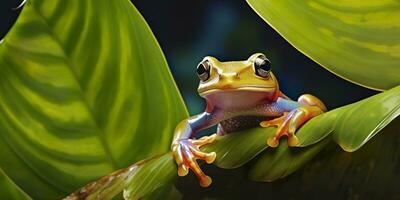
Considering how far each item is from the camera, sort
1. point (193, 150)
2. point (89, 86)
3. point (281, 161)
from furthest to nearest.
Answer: point (89, 86) < point (193, 150) < point (281, 161)

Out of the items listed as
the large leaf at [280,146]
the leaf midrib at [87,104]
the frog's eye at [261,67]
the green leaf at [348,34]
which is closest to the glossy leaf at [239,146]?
the large leaf at [280,146]

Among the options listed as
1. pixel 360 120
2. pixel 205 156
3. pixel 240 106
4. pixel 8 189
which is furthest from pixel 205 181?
pixel 8 189

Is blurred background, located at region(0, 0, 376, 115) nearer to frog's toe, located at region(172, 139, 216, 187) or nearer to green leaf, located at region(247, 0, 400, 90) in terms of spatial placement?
green leaf, located at region(247, 0, 400, 90)

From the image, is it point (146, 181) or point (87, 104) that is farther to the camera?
point (87, 104)

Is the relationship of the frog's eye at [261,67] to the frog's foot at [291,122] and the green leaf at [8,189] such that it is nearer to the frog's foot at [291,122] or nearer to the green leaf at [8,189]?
the frog's foot at [291,122]

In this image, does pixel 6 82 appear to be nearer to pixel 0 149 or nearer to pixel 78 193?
pixel 0 149

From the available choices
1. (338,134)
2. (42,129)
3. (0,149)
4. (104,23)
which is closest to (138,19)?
(104,23)

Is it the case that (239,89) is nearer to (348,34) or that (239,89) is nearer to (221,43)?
(348,34)

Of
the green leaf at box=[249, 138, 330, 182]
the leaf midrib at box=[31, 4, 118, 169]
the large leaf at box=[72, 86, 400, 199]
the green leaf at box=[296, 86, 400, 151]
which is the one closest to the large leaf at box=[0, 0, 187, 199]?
the leaf midrib at box=[31, 4, 118, 169]
